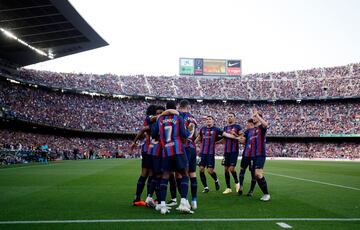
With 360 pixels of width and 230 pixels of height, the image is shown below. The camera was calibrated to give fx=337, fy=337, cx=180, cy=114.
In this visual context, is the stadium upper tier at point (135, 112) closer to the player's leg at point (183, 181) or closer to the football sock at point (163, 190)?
the football sock at point (163, 190)

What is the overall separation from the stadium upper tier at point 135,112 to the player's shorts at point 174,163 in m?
44.9

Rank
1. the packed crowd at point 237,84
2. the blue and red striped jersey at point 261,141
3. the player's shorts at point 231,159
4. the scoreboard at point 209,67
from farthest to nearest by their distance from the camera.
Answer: the scoreboard at point 209,67 → the packed crowd at point 237,84 → the player's shorts at point 231,159 → the blue and red striped jersey at point 261,141

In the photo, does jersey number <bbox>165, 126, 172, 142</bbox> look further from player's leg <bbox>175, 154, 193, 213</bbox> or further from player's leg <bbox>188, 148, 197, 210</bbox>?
player's leg <bbox>188, 148, 197, 210</bbox>

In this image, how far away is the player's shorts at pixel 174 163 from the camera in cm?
696

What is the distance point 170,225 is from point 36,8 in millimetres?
25031

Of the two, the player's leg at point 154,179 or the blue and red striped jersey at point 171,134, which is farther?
the player's leg at point 154,179

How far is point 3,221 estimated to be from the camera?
19.6ft

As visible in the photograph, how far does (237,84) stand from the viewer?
229 feet

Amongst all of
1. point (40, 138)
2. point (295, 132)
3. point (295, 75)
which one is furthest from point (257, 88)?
point (40, 138)

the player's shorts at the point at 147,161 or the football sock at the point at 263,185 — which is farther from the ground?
the player's shorts at the point at 147,161

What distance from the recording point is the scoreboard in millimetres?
65625

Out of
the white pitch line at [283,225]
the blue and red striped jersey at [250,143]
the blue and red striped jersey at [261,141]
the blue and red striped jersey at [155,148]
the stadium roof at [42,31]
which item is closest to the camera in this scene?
the white pitch line at [283,225]

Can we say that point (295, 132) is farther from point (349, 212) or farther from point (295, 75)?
point (349, 212)

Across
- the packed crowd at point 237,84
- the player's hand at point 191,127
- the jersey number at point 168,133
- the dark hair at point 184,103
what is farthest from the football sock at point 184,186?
the packed crowd at point 237,84
